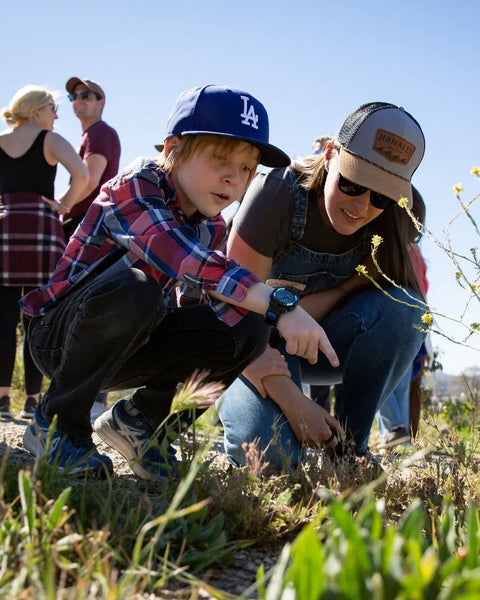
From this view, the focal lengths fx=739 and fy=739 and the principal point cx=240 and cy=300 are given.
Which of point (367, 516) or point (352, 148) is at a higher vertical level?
point (352, 148)

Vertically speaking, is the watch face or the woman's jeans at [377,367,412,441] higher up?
the watch face

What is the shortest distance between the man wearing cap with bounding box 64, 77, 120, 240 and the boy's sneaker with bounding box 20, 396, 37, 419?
3.90ft

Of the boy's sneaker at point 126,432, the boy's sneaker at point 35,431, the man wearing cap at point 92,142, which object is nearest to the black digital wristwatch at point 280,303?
the boy's sneaker at point 126,432

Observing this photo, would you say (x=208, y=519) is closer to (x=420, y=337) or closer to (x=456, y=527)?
(x=456, y=527)

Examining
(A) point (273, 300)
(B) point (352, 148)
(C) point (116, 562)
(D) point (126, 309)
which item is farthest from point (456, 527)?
(B) point (352, 148)

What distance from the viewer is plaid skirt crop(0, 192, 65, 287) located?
429 centimetres

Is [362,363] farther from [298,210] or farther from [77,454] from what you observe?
[77,454]

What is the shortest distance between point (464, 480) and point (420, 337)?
92 centimetres

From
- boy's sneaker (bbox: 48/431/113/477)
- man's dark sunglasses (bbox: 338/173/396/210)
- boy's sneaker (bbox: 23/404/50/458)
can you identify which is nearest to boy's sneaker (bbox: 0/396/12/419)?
boy's sneaker (bbox: 23/404/50/458)

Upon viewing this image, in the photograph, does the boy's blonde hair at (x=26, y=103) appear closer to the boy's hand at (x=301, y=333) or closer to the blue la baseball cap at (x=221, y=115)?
the blue la baseball cap at (x=221, y=115)

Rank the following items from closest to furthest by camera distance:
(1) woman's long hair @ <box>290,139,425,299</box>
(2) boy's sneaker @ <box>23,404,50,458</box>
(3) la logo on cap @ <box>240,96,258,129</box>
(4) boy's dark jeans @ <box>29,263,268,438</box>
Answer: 1. (4) boy's dark jeans @ <box>29,263,268,438</box>
2. (2) boy's sneaker @ <box>23,404,50,458</box>
3. (3) la logo on cap @ <box>240,96,258,129</box>
4. (1) woman's long hair @ <box>290,139,425,299</box>

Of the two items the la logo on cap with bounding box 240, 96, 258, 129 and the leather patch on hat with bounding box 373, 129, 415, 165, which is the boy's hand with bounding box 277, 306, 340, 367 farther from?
the leather patch on hat with bounding box 373, 129, 415, 165

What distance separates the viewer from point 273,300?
6.93ft

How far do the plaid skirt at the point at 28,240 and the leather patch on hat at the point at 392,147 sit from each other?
Result: 2.25 meters
